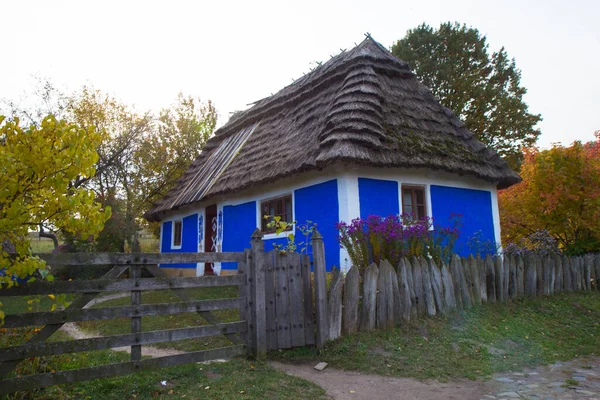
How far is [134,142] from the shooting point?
22.2m

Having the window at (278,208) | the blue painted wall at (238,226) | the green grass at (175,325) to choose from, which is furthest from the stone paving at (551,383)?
the blue painted wall at (238,226)

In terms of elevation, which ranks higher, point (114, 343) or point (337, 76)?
point (337, 76)

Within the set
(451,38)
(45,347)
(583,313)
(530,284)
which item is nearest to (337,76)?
(530,284)

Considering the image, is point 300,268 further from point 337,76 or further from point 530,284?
point 337,76

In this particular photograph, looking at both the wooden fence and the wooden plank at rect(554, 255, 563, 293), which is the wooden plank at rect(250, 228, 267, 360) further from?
the wooden plank at rect(554, 255, 563, 293)

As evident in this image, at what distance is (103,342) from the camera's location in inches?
161

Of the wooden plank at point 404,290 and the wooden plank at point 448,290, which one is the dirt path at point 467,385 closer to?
the wooden plank at point 404,290

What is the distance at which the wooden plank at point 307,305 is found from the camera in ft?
18.2

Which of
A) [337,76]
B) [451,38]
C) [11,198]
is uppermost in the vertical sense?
[451,38]

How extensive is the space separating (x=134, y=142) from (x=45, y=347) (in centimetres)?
2003

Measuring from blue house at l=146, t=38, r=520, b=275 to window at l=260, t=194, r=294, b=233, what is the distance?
1.1 inches

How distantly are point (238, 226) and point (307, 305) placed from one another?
284 inches

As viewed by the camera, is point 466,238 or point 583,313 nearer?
point 583,313

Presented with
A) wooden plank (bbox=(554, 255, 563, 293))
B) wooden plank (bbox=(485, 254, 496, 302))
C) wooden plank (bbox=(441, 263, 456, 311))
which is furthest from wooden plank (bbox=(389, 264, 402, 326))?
wooden plank (bbox=(554, 255, 563, 293))
